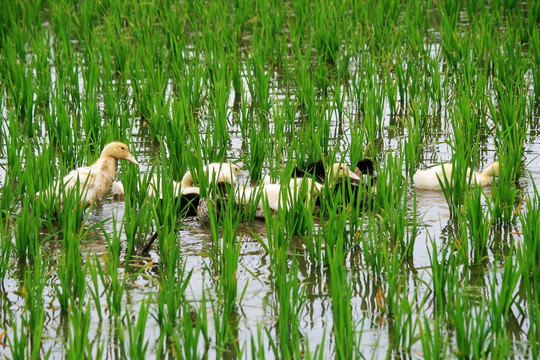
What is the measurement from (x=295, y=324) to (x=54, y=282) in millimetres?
1227

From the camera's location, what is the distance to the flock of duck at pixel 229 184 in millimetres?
4053

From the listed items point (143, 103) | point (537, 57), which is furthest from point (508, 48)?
point (143, 103)

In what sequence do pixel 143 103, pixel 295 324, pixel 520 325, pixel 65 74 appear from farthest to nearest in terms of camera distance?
1. pixel 65 74
2. pixel 143 103
3. pixel 520 325
4. pixel 295 324

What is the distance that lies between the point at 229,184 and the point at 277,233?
839 millimetres

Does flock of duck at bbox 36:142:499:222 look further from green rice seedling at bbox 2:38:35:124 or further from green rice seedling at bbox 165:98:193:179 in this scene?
green rice seedling at bbox 2:38:35:124

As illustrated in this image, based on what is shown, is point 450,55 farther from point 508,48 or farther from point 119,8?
point 119,8

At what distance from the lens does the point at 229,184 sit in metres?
4.23

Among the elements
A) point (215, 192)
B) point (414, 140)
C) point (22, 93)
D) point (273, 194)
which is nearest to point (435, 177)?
point (414, 140)

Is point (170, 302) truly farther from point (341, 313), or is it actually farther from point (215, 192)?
point (215, 192)

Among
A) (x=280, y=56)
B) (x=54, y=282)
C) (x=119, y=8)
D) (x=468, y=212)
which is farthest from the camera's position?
(x=119, y=8)

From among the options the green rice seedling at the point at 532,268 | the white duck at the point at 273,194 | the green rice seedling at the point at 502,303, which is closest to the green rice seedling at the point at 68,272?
the white duck at the point at 273,194

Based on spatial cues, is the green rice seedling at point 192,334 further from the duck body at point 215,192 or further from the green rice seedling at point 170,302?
the duck body at point 215,192

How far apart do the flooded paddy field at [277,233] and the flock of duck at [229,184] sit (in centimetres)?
7

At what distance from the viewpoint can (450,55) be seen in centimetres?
709
